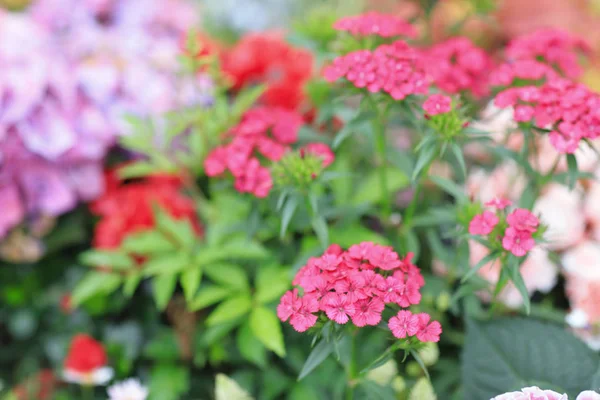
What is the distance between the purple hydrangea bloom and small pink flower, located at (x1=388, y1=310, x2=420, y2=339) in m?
0.76

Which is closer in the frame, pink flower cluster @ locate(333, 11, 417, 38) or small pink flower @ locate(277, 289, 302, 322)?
small pink flower @ locate(277, 289, 302, 322)

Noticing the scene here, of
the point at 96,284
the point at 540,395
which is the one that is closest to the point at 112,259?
the point at 96,284

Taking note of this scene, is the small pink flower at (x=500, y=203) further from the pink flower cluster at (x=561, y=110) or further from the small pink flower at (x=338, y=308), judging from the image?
the small pink flower at (x=338, y=308)

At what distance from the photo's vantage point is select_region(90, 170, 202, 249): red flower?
1295mm

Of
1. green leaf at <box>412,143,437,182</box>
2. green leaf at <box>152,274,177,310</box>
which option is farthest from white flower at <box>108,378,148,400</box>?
green leaf at <box>412,143,437,182</box>

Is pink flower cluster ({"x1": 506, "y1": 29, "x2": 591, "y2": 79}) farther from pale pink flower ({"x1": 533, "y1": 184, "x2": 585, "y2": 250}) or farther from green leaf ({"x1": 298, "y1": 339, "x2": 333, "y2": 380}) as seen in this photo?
green leaf ({"x1": 298, "y1": 339, "x2": 333, "y2": 380})

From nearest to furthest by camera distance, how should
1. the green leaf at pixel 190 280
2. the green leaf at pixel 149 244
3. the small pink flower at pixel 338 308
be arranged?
the small pink flower at pixel 338 308 → the green leaf at pixel 190 280 → the green leaf at pixel 149 244

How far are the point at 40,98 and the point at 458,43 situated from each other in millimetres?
921

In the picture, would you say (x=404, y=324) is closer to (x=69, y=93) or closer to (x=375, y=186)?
(x=375, y=186)

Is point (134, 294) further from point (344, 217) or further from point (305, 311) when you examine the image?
point (305, 311)

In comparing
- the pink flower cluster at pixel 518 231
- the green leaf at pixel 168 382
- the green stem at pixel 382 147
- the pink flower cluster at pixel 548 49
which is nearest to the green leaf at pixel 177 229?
the green leaf at pixel 168 382

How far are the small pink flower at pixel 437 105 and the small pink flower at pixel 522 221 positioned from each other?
173mm

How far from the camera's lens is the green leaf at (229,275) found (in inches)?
43.4

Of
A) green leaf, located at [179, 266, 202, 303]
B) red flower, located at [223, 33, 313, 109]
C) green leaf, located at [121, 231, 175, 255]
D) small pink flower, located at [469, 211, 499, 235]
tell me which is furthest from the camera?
red flower, located at [223, 33, 313, 109]
